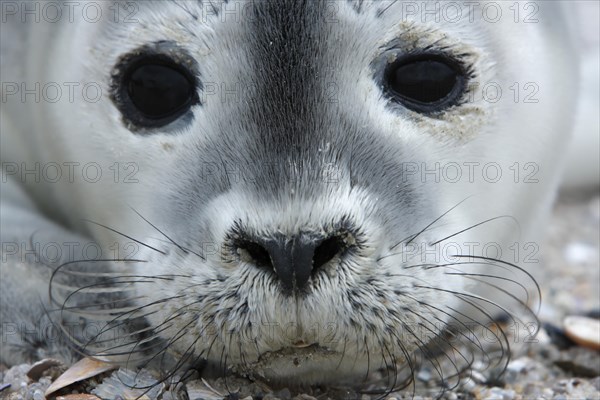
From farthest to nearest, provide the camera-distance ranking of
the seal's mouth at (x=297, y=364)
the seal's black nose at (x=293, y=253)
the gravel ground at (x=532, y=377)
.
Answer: the gravel ground at (x=532, y=377), the seal's mouth at (x=297, y=364), the seal's black nose at (x=293, y=253)

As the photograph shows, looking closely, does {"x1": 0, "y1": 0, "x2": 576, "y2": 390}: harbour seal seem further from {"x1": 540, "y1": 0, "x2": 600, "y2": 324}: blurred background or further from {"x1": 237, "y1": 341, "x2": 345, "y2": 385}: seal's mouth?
{"x1": 540, "y1": 0, "x2": 600, "y2": 324}: blurred background

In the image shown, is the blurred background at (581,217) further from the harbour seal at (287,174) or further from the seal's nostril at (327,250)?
the seal's nostril at (327,250)

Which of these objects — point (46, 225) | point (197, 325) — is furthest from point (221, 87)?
point (46, 225)

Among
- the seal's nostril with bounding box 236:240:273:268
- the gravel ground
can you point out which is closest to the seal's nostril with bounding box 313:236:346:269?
the seal's nostril with bounding box 236:240:273:268

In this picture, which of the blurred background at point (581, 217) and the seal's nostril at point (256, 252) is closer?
the seal's nostril at point (256, 252)

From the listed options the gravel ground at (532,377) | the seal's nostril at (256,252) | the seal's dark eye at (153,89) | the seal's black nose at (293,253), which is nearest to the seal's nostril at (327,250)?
the seal's black nose at (293,253)

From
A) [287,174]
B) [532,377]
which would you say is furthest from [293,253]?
[532,377]

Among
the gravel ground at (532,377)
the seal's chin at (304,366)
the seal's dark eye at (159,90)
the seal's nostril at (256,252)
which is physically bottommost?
the gravel ground at (532,377)

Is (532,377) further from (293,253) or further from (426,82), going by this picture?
(293,253)
